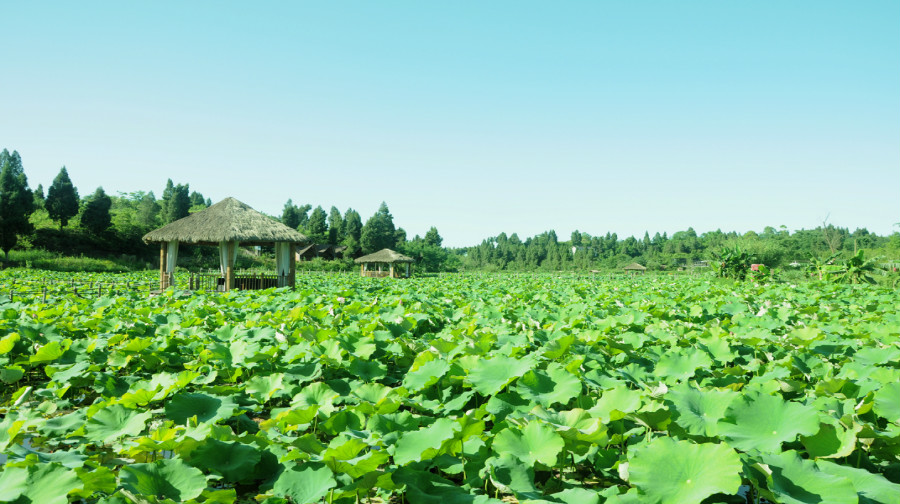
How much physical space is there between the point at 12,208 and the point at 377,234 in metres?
28.1

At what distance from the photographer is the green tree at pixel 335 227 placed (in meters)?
51.2

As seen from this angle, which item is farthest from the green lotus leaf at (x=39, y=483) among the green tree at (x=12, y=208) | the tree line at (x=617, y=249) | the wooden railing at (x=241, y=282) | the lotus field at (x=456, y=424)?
the tree line at (x=617, y=249)

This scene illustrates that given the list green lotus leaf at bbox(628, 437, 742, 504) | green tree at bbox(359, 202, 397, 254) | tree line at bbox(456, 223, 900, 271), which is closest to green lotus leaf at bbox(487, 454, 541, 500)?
green lotus leaf at bbox(628, 437, 742, 504)

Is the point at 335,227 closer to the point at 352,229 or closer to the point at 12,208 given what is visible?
the point at 352,229

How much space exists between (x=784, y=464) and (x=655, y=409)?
1.48 feet

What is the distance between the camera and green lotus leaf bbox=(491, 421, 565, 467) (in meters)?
1.60

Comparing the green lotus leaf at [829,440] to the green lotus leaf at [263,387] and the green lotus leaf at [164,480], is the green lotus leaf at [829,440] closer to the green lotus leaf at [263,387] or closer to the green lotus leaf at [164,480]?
the green lotus leaf at [164,480]

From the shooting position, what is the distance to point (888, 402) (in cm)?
188

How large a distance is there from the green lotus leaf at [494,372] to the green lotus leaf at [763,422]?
837mm

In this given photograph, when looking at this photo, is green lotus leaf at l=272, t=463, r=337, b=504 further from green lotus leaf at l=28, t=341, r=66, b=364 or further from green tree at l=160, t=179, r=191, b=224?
green tree at l=160, t=179, r=191, b=224

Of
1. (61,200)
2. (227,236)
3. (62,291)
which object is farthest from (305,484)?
(61,200)

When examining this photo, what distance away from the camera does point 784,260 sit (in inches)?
1515

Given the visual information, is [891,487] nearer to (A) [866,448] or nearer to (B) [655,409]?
(A) [866,448]

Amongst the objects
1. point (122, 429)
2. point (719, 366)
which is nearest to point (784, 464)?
point (719, 366)
